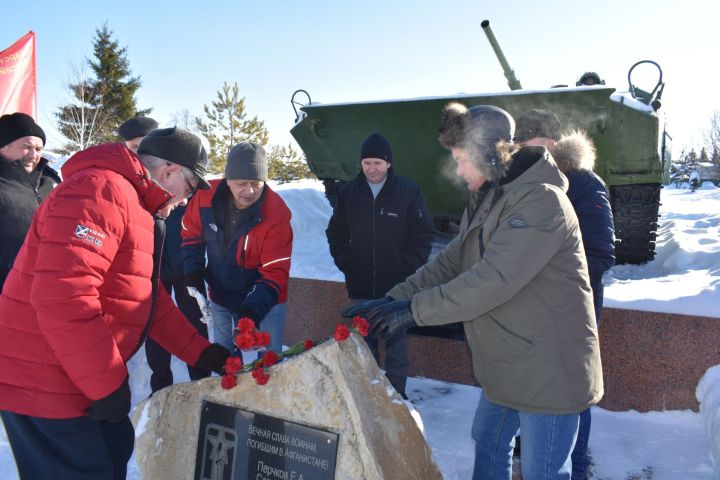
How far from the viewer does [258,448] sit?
211 centimetres

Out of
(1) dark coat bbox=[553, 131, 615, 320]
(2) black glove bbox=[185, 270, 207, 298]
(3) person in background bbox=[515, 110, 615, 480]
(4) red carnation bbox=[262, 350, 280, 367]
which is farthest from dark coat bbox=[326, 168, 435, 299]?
(4) red carnation bbox=[262, 350, 280, 367]

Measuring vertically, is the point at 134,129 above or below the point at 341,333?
above

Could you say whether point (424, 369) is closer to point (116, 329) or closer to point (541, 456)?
point (541, 456)

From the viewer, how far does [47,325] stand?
1.57 meters

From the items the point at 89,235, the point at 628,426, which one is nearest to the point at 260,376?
the point at 89,235

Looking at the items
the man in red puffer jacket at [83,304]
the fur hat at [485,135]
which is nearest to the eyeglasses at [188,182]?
the man in red puffer jacket at [83,304]

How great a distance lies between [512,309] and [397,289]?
0.64 metres

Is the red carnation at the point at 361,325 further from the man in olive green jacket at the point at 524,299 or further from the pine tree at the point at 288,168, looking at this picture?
the pine tree at the point at 288,168

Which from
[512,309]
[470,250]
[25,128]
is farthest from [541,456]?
[25,128]

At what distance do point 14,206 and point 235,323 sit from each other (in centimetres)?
135

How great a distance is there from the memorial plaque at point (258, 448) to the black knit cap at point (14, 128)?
1.98 meters

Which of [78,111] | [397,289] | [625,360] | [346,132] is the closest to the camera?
[397,289]

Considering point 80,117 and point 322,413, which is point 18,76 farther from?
point 80,117

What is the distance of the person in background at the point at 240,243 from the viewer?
3.07m
